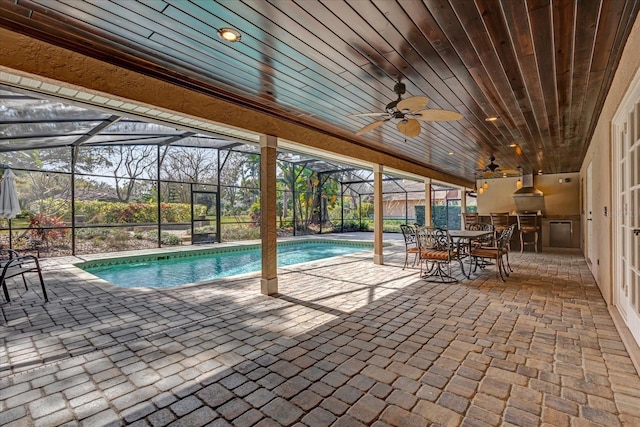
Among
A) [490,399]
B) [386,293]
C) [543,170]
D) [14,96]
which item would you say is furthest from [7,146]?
[543,170]

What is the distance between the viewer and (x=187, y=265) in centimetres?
780

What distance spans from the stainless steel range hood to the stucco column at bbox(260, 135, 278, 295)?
892cm

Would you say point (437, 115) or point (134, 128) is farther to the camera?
point (134, 128)

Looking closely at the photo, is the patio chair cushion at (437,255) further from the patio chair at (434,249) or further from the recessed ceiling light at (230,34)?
the recessed ceiling light at (230,34)

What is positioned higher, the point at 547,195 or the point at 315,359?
the point at 547,195

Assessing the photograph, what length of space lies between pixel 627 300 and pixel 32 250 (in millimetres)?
10907

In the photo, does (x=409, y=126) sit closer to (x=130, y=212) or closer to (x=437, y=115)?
(x=437, y=115)

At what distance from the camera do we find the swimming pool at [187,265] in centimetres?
632

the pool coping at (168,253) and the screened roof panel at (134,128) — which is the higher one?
the screened roof panel at (134,128)

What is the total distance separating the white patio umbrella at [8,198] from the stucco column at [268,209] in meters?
5.38

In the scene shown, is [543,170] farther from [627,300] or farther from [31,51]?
[31,51]

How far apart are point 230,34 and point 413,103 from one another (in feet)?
5.30

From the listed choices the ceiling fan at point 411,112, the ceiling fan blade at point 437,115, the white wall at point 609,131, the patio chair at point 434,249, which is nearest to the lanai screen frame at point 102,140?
the ceiling fan at point 411,112

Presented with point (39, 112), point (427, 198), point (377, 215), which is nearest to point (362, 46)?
point (377, 215)
